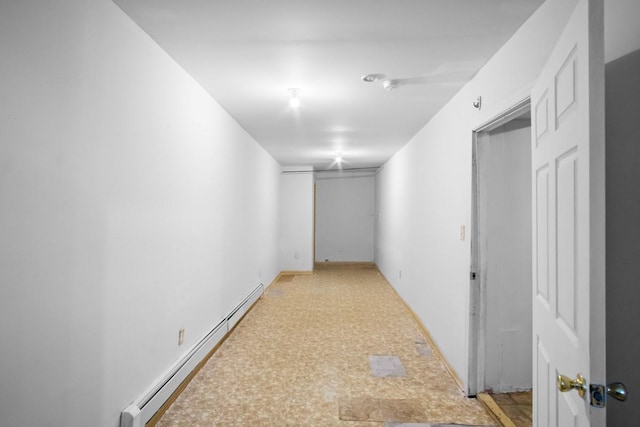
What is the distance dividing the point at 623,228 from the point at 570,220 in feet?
0.82

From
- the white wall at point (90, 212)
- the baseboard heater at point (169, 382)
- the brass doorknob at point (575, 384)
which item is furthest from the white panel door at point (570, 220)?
the baseboard heater at point (169, 382)

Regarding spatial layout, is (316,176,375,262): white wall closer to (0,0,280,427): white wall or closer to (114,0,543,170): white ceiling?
(114,0,543,170): white ceiling

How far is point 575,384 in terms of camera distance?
101 cm

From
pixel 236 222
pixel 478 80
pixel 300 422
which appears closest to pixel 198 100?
pixel 236 222

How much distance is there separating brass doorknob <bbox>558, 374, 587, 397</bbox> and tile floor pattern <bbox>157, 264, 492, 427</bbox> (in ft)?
4.76

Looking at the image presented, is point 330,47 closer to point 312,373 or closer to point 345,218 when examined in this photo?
point 312,373

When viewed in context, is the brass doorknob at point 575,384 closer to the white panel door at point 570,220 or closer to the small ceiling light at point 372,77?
the white panel door at point 570,220

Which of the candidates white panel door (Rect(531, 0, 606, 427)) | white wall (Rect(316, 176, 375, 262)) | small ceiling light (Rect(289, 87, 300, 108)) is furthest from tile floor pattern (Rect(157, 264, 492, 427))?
white wall (Rect(316, 176, 375, 262))

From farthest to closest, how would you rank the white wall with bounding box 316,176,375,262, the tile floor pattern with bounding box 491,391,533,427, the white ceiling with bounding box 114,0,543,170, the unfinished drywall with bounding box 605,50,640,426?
the white wall with bounding box 316,176,375,262 → the tile floor pattern with bounding box 491,391,533,427 → the white ceiling with bounding box 114,0,543,170 → the unfinished drywall with bounding box 605,50,640,426

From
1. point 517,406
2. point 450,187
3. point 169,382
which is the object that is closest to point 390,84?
point 450,187

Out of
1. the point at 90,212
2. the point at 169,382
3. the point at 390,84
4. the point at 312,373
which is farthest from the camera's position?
the point at 312,373

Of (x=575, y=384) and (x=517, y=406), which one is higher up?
(x=575, y=384)

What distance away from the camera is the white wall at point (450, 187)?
187 cm

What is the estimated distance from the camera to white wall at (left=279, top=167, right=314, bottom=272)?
7.86 meters
